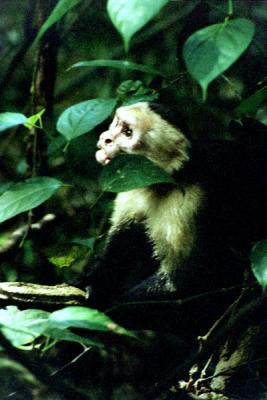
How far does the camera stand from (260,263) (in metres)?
1.03

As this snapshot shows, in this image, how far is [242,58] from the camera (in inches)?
65.2

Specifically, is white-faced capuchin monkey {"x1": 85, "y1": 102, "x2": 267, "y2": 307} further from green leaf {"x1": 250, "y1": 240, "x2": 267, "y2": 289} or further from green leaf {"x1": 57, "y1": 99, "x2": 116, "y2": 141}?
green leaf {"x1": 250, "y1": 240, "x2": 267, "y2": 289}

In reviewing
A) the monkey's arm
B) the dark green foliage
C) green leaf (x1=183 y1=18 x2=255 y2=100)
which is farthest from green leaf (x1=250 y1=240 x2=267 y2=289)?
the monkey's arm

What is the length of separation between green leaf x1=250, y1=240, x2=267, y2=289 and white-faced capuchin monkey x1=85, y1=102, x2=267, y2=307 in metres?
0.34

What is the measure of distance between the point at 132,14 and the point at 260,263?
1.52 ft

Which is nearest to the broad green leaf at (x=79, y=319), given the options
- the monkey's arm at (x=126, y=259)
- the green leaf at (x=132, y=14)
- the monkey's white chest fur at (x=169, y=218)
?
the green leaf at (x=132, y=14)

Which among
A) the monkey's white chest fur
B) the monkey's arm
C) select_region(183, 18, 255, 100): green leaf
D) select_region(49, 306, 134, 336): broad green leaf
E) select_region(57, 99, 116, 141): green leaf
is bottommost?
the monkey's arm

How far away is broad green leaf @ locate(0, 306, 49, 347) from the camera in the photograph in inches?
36.2

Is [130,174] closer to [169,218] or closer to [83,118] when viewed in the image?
[83,118]

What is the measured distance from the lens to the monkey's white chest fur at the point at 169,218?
1.42 metres

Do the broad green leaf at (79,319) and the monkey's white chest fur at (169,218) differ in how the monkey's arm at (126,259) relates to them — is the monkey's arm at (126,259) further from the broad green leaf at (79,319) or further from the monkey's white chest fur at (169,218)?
the broad green leaf at (79,319)

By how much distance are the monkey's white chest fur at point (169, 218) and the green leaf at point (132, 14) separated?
600 millimetres

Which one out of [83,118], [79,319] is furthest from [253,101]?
[79,319]

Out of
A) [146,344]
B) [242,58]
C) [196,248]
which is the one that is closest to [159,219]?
[196,248]
